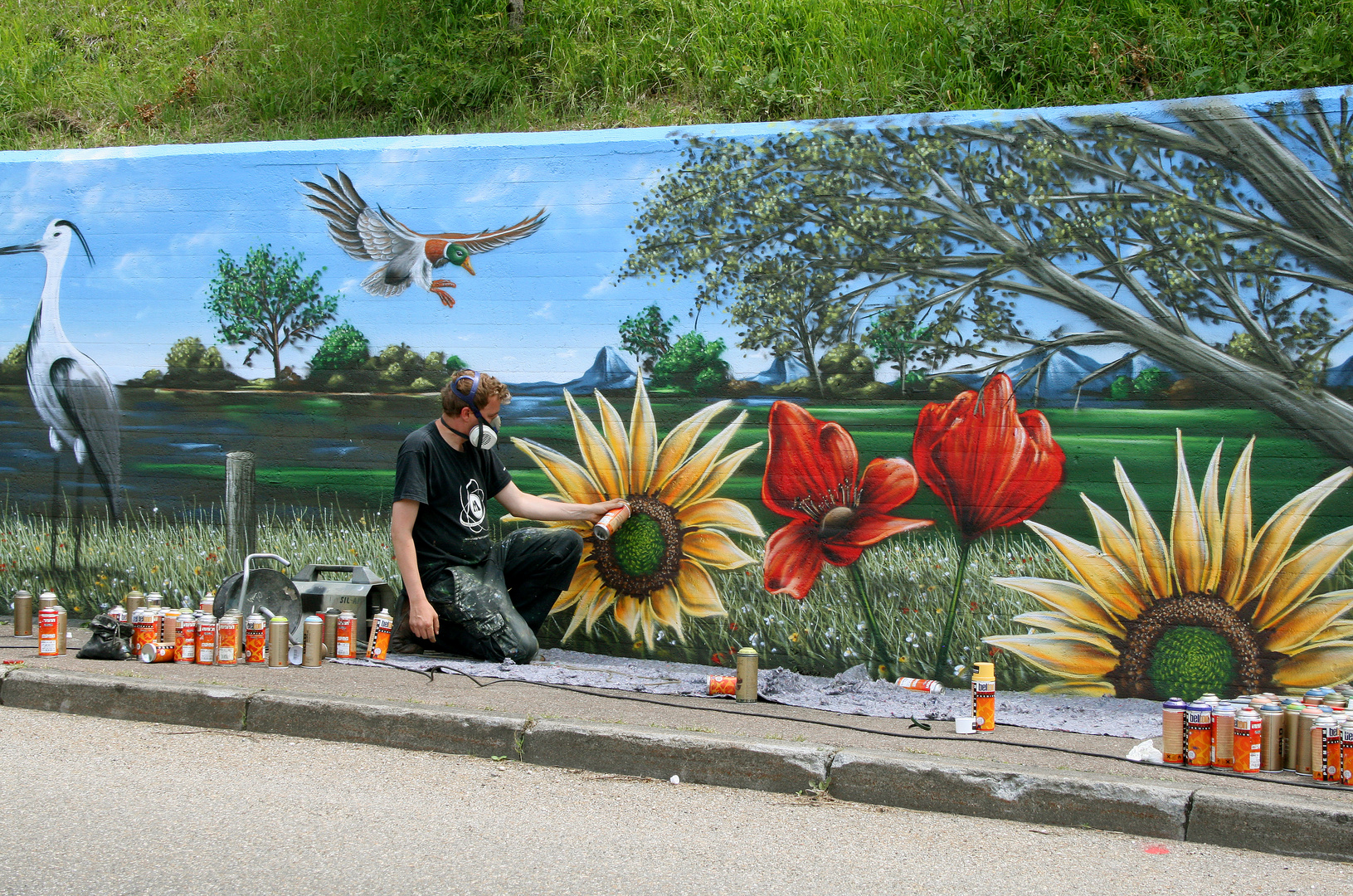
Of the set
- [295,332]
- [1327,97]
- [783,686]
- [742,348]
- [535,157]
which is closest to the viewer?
[1327,97]

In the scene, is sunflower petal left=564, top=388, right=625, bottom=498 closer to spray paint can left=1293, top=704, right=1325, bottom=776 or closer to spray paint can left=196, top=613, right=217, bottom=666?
spray paint can left=196, top=613, right=217, bottom=666

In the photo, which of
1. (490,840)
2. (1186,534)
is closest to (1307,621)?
(1186,534)

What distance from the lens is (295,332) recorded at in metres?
7.27

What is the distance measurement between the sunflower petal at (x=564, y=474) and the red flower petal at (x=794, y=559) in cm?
106

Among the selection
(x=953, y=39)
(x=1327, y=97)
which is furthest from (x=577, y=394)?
(x=1327, y=97)

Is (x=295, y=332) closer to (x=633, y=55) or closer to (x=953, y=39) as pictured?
(x=633, y=55)

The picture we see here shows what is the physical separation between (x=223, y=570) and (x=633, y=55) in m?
4.34

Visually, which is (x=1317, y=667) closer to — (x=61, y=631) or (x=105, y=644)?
(x=105, y=644)

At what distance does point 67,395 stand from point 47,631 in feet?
7.12

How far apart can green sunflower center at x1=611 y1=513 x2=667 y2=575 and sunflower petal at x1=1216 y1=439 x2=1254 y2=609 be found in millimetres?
2808

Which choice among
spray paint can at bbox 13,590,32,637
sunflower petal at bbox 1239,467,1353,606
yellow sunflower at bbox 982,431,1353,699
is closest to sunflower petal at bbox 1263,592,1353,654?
yellow sunflower at bbox 982,431,1353,699

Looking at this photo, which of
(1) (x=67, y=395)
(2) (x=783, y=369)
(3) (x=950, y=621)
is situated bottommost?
(3) (x=950, y=621)

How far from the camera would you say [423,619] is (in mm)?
6062

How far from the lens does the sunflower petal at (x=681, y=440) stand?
634cm
